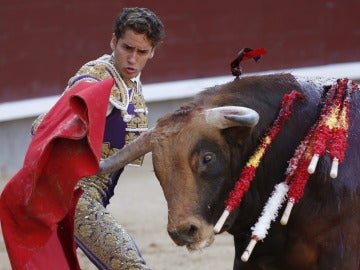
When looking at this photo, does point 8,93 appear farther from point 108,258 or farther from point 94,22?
point 108,258

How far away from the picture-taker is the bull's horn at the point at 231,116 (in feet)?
11.9

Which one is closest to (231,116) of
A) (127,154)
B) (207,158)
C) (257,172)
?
(207,158)

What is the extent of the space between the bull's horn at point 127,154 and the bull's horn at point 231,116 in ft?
0.79

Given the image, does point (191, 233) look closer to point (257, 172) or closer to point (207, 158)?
point (207, 158)

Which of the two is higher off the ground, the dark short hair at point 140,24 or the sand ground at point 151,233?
the dark short hair at point 140,24

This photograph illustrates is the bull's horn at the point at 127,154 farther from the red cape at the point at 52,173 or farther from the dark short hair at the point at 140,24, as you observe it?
the dark short hair at the point at 140,24

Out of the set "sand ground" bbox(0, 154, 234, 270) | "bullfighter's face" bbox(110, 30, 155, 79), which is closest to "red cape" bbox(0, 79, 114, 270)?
"bullfighter's face" bbox(110, 30, 155, 79)

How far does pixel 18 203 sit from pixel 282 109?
1014mm

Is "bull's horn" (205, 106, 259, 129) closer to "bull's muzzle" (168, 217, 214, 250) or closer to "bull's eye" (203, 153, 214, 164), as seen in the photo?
"bull's eye" (203, 153, 214, 164)

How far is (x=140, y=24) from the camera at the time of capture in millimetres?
4020

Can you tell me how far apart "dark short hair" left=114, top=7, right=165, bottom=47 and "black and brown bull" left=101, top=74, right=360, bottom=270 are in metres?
0.33

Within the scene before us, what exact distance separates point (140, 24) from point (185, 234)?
90 centimetres

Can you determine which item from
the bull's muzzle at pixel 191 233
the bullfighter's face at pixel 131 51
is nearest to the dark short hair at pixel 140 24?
the bullfighter's face at pixel 131 51

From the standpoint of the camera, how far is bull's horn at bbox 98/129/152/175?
3762 millimetres
